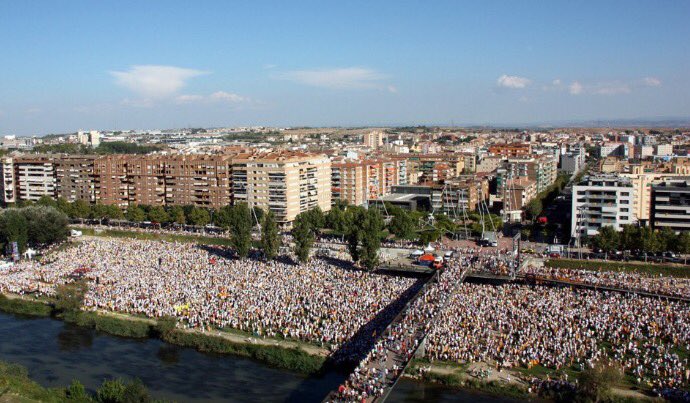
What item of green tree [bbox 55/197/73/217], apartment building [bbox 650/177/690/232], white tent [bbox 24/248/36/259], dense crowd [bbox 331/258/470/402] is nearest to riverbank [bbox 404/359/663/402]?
dense crowd [bbox 331/258/470/402]

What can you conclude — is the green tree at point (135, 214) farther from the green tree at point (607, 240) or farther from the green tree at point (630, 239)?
the green tree at point (630, 239)

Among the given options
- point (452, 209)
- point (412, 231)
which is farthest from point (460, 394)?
point (452, 209)

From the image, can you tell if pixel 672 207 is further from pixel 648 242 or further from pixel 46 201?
pixel 46 201

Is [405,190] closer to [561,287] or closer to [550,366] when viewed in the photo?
[561,287]

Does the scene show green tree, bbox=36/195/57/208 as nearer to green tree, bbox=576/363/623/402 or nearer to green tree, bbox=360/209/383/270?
green tree, bbox=360/209/383/270

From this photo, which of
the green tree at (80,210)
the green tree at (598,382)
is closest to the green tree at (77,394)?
the green tree at (598,382)

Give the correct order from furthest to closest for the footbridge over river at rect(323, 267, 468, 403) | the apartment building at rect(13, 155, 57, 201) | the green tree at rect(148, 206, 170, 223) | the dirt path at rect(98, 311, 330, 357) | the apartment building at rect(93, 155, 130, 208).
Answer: the apartment building at rect(13, 155, 57, 201), the apartment building at rect(93, 155, 130, 208), the green tree at rect(148, 206, 170, 223), the dirt path at rect(98, 311, 330, 357), the footbridge over river at rect(323, 267, 468, 403)
